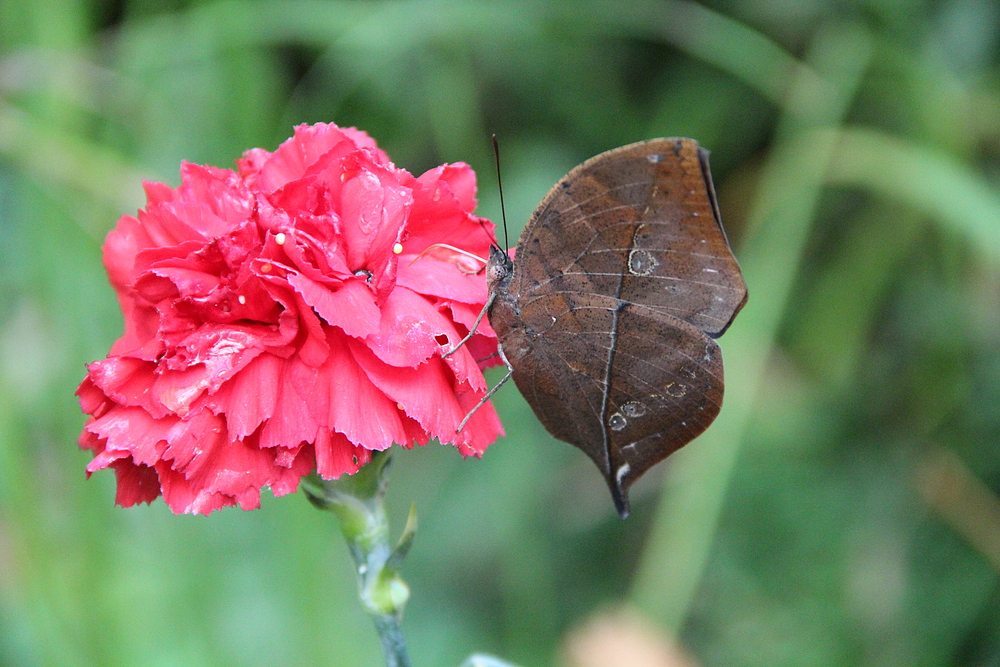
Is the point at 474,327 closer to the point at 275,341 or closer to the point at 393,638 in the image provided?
the point at 275,341

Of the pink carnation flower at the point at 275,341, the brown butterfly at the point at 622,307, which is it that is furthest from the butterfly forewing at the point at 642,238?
the pink carnation flower at the point at 275,341

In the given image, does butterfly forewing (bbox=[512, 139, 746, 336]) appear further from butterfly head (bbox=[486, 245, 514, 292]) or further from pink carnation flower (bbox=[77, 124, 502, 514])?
pink carnation flower (bbox=[77, 124, 502, 514])

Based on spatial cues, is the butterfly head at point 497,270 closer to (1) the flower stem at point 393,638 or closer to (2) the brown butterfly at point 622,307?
(2) the brown butterfly at point 622,307

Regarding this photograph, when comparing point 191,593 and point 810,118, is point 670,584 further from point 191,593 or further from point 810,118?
point 810,118

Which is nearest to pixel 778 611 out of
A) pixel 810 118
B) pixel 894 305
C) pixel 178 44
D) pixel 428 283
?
pixel 894 305

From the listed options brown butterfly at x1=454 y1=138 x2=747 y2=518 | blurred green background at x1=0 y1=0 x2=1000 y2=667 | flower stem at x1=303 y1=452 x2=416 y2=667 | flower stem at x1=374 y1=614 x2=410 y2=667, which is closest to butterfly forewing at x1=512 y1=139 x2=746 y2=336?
brown butterfly at x1=454 y1=138 x2=747 y2=518

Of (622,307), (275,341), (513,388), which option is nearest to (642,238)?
(622,307)
